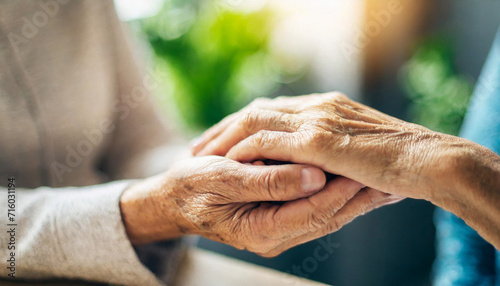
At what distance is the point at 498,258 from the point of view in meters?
0.68

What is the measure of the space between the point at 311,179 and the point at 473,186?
0.22 meters

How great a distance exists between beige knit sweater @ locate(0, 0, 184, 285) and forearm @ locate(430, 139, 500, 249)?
0.51m

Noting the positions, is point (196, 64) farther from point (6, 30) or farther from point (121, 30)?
point (6, 30)

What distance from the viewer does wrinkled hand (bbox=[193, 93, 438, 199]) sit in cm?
53

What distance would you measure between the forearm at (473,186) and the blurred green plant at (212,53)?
144 cm

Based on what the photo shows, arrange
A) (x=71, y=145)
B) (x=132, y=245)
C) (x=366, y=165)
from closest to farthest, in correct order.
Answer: (x=366, y=165) < (x=132, y=245) < (x=71, y=145)

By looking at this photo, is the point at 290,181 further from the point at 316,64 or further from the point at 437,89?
the point at 316,64

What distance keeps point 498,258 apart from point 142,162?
815 mm

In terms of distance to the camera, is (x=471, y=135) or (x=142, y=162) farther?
(x=142, y=162)

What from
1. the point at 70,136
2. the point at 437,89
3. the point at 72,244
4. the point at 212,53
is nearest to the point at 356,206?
the point at 72,244

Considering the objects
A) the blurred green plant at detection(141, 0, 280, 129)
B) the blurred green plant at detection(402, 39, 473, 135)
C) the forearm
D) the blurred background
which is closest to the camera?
the forearm

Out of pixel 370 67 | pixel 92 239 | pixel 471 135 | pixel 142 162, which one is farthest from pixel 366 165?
pixel 370 67

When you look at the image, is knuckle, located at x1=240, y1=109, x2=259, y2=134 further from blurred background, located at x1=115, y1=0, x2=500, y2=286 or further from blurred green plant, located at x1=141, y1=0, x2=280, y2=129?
blurred green plant, located at x1=141, y1=0, x2=280, y2=129

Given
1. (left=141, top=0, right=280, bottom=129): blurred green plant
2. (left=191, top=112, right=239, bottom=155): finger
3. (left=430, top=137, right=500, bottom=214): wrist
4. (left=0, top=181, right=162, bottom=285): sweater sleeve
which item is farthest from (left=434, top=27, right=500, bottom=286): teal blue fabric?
(left=141, top=0, right=280, bottom=129): blurred green plant
